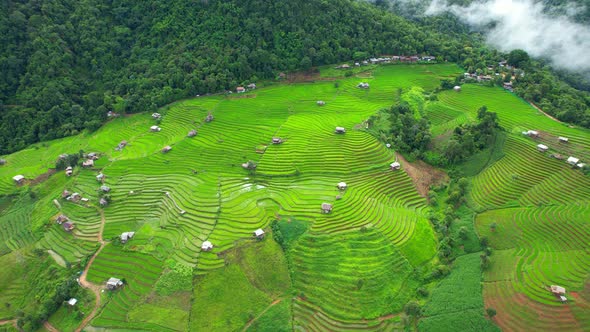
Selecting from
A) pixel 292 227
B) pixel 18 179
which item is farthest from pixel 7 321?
pixel 292 227

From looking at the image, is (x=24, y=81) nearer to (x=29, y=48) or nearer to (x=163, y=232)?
(x=29, y=48)

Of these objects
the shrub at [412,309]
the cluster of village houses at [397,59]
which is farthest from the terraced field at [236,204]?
the cluster of village houses at [397,59]

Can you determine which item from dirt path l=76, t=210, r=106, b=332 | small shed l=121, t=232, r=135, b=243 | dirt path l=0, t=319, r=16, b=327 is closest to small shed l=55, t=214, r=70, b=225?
dirt path l=76, t=210, r=106, b=332

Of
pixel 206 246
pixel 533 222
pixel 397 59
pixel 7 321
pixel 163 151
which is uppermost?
pixel 397 59

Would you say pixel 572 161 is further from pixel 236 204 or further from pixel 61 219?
pixel 61 219

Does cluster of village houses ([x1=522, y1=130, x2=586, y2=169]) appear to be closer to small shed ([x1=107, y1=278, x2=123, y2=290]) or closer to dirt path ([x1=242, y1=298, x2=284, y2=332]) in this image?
dirt path ([x1=242, y1=298, x2=284, y2=332])

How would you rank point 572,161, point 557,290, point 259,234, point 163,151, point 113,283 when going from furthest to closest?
1. point 163,151
2. point 572,161
3. point 259,234
4. point 113,283
5. point 557,290
